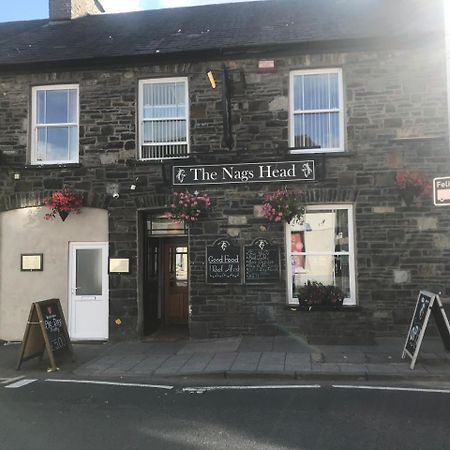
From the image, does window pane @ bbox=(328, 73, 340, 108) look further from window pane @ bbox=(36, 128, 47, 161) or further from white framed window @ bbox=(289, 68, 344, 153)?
window pane @ bbox=(36, 128, 47, 161)

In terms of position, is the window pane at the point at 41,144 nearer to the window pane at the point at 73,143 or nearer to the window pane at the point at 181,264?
the window pane at the point at 73,143

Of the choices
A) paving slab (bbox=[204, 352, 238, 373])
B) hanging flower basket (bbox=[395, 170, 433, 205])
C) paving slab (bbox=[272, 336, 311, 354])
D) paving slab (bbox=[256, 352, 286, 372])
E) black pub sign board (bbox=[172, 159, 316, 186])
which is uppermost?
black pub sign board (bbox=[172, 159, 316, 186])

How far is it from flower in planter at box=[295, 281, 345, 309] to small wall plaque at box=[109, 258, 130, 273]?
3.64 metres

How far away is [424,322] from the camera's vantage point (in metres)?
7.62

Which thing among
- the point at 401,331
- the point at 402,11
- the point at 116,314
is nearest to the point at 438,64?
the point at 402,11

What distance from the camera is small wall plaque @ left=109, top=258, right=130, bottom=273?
34.8 feet

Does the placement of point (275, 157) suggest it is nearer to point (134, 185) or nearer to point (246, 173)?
point (246, 173)

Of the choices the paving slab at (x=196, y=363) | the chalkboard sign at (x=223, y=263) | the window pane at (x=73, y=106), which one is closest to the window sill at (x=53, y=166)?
the window pane at (x=73, y=106)

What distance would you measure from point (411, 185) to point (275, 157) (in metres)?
2.71

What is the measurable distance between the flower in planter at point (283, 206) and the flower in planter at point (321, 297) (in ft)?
4.87

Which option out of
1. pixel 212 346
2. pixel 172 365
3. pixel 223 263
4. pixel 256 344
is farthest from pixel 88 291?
pixel 256 344

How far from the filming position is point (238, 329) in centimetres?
1019

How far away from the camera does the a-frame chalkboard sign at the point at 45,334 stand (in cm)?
824

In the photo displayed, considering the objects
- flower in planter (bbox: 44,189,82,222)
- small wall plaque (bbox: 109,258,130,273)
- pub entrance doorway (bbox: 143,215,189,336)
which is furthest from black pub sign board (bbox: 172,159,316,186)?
flower in planter (bbox: 44,189,82,222)
